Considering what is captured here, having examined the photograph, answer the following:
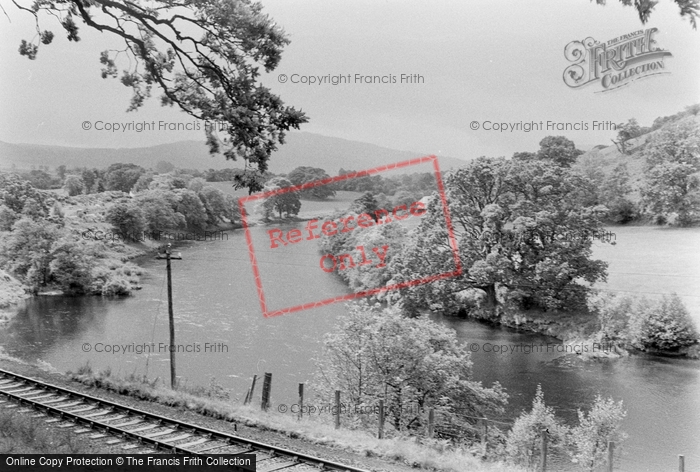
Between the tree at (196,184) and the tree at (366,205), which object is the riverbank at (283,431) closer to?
the tree at (366,205)

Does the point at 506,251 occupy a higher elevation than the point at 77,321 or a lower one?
higher

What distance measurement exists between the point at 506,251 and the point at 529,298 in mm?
3042

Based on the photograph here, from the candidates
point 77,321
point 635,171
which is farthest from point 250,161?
point 635,171

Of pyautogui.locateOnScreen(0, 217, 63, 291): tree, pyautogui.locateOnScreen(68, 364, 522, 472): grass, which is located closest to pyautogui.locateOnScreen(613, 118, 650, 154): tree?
pyautogui.locateOnScreen(68, 364, 522, 472): grass

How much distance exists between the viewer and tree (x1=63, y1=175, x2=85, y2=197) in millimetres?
58000

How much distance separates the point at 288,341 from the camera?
28812 mm

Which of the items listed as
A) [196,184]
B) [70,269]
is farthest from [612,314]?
[196,184]

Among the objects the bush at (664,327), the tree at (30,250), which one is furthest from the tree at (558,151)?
the tree at (30,250)

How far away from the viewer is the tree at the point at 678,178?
37.5m

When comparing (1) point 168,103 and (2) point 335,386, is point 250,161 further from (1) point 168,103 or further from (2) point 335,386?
(2) point 335,386

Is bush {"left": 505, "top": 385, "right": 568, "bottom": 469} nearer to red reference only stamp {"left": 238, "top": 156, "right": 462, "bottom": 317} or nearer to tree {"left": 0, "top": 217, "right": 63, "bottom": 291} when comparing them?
red reference only stamp {"left": 238, "top": 156, "right": 462, "bottom": 317}

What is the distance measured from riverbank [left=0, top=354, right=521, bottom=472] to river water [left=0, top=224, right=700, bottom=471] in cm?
590

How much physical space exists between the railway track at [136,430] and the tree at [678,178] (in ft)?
114

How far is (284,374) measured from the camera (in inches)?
928
